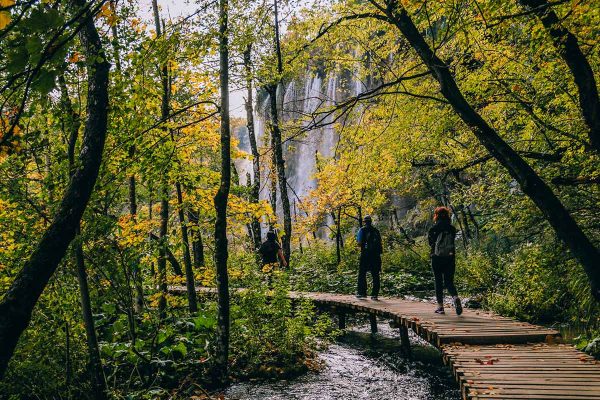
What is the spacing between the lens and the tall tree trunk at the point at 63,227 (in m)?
3.11

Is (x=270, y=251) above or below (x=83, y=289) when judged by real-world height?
above

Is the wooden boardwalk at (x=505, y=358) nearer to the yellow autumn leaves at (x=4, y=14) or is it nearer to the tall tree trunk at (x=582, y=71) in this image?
the tall tree trunk at (x=582, y=71)

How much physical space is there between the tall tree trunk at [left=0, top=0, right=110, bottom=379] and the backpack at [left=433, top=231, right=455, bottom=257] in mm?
5677

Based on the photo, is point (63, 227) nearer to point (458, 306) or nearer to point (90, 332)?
point (90, 332)

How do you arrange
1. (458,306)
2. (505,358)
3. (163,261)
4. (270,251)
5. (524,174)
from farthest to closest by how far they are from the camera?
(270,251) < (163,261) < (458,306) < (524,174) < (505,358)

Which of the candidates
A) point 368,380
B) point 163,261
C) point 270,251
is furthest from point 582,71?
point 163,261

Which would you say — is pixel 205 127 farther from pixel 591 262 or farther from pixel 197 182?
pixel 591 262

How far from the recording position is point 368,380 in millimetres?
7230

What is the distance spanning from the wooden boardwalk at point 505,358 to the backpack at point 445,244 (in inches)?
48.3

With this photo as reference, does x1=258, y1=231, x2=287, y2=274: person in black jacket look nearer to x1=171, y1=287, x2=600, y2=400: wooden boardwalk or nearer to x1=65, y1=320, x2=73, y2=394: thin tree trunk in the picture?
x1=171, y1=287, x2=600, y2=400: wooden boardwalk

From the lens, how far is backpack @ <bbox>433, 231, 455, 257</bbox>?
7.21m

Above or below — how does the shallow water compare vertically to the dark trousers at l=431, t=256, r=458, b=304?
below

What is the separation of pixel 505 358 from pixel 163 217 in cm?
751

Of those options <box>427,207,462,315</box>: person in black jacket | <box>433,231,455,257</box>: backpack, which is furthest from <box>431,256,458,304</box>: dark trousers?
<box>433,231,455,257</box>: backpack
